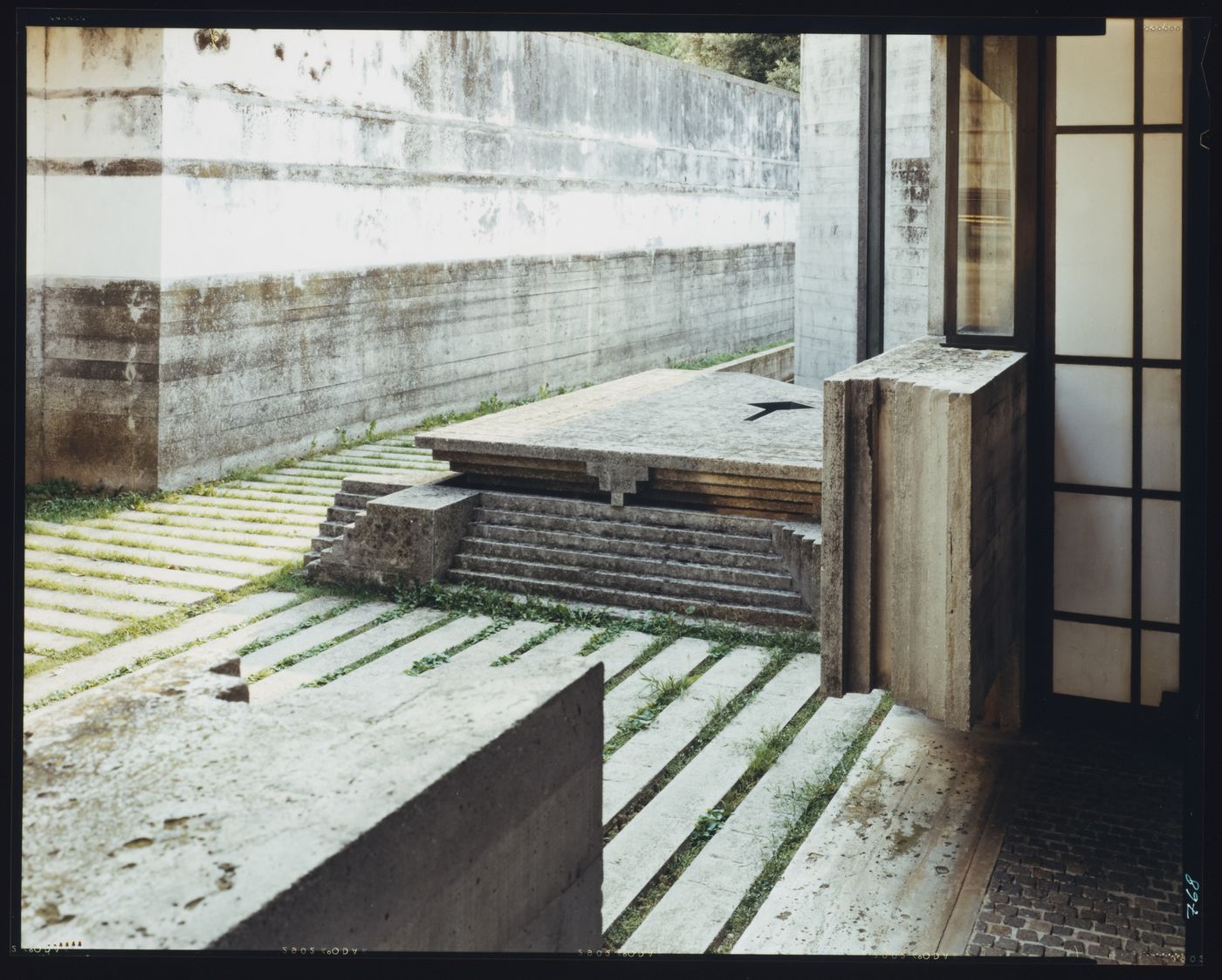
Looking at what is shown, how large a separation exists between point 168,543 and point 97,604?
4.46ft

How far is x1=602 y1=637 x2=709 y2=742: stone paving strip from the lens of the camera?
615cm

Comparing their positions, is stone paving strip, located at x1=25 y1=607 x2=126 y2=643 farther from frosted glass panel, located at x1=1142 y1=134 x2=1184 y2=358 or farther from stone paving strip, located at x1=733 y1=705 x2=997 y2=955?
frosted glass panel, located at x1=1142 y1=134 x2=1184 y2=358

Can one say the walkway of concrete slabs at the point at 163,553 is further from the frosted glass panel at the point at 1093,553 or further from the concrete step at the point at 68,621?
the frosted glass panel at the point at 1093,553

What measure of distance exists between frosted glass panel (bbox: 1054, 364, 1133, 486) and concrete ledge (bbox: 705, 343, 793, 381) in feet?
35.5

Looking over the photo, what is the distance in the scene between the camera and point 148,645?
6.86m

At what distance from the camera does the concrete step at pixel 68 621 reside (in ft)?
23.2

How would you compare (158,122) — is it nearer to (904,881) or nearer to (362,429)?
(362,429)

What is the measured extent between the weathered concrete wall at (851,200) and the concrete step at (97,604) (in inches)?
248

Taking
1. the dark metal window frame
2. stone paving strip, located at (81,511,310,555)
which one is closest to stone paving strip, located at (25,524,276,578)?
stone paving strip, located at (81,511,310,555)

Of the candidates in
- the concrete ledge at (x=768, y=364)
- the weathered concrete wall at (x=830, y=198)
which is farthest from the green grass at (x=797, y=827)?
the concrete ledge at (x=768, y=364)

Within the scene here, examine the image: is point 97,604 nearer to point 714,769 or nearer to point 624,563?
point 624,563

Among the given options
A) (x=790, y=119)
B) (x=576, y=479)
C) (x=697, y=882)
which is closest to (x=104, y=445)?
(x=576, y=479)

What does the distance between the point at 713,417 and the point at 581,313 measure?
729 centimetres

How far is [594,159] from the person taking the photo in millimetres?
16297
